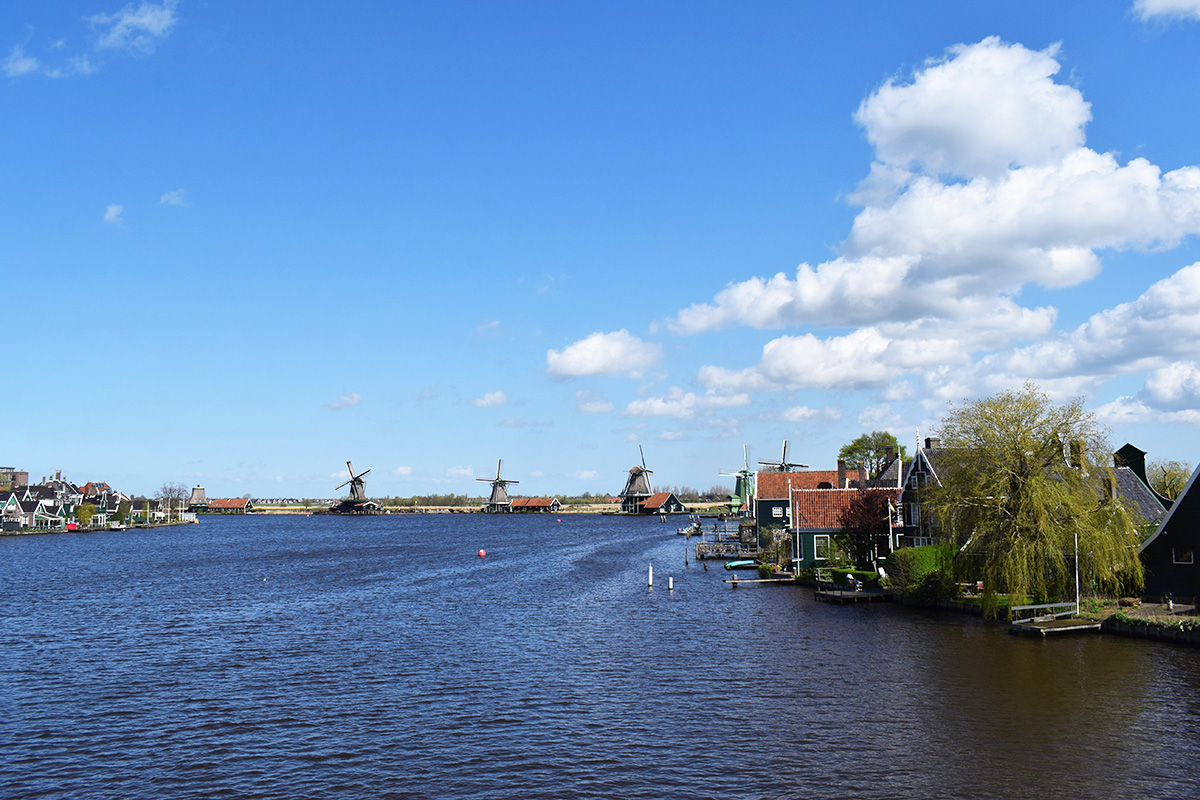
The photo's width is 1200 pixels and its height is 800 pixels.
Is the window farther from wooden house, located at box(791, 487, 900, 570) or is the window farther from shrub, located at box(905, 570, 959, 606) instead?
shrub, located at box(905, 570, 959, 606)

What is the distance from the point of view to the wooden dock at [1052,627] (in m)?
50.9

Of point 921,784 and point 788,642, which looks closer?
point 921,784

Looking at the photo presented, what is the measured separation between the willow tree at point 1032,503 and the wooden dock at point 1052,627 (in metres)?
2.42

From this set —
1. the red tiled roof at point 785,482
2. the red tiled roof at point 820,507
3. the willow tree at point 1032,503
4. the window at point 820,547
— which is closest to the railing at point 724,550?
the red tiled roof at point 785,482

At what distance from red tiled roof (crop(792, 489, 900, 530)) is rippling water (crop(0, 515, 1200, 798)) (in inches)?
660

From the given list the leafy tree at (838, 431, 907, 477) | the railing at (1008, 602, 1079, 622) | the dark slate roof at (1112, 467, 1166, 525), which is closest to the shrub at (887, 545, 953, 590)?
the railing at (1008, 602, 1079, 622)

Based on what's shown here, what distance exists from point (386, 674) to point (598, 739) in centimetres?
1628

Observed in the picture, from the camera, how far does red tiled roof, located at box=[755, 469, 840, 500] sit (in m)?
108

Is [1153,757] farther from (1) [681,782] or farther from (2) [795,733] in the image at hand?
(1) [681,782]

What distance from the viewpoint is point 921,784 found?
28094mm

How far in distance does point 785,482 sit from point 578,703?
7413 cm

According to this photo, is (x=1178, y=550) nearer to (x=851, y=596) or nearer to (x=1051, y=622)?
(x=1051, y=622)

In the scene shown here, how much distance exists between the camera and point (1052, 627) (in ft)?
167

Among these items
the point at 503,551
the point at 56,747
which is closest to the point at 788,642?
the point at 56,747
